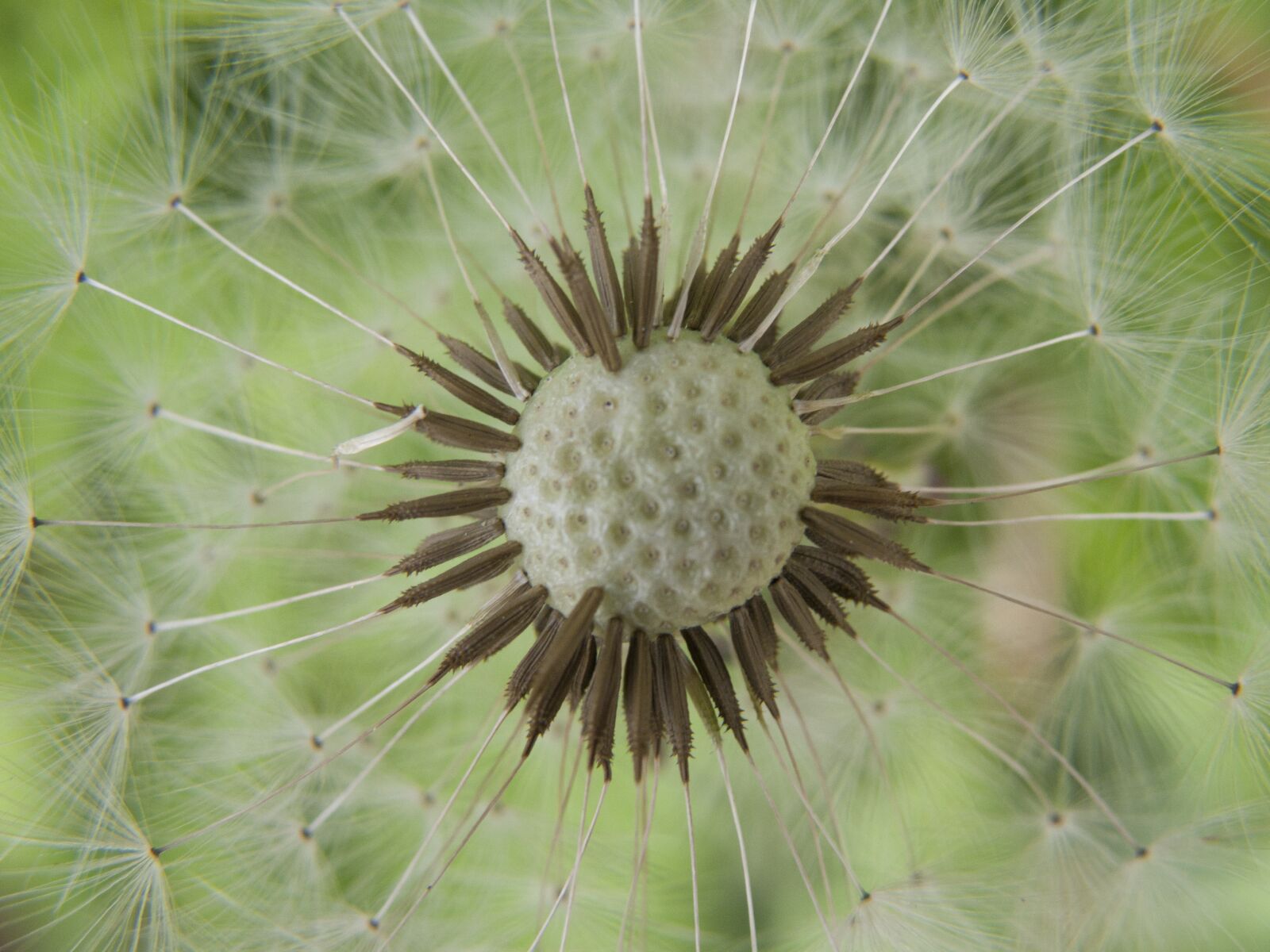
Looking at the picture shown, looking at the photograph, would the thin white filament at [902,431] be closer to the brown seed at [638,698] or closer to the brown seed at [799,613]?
the brown seed at [799,613]

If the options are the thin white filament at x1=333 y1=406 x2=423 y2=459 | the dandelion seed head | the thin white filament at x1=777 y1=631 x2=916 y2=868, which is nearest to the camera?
the dandelion seed head

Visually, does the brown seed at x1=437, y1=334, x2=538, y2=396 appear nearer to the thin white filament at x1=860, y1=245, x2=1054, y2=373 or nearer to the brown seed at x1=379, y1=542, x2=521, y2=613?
the brown seed at x1=379, y1=542, x2=521, y2=613

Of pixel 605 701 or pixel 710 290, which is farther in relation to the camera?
pixel 710 290

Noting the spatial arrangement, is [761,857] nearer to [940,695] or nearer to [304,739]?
[940,695]

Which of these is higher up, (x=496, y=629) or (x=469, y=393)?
(x=469, y=393)

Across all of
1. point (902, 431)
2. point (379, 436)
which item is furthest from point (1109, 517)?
point (379, 436)

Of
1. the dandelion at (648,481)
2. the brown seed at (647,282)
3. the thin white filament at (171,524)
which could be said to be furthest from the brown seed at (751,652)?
the thin white filament at (171,524)

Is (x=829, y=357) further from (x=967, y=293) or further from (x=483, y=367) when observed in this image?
(x=483, y=367)

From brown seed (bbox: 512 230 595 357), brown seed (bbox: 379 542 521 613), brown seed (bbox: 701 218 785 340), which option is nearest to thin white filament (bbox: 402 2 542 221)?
brown seed (bbox: 512 230 595 357)
